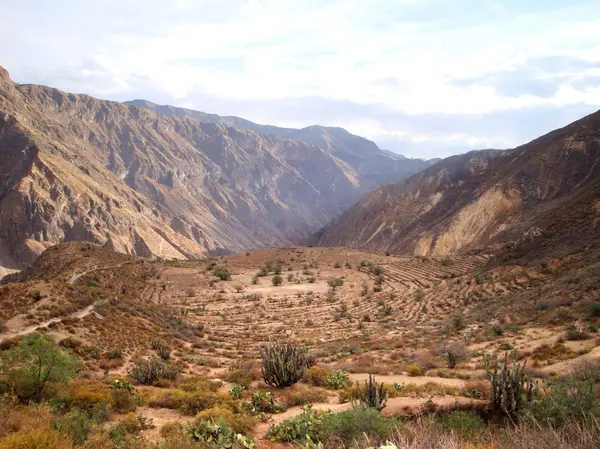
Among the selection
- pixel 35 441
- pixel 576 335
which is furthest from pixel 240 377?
pixel 576 335

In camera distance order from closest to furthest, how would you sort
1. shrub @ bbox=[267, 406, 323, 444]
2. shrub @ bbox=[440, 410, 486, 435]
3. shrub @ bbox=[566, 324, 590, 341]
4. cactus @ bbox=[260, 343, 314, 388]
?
shrub @ bbox=[440, 410, 486, 435], shrub @ bbox=[267, 406, 323, 444], cactus @ bbox=[260, 343, 314, 388], shrub @ bbox=[566, 324, 590, 341]

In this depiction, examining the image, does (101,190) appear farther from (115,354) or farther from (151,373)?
(151,373)

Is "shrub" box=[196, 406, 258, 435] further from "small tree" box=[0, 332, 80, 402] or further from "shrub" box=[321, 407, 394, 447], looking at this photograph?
"small tree" box=[0, 332, 80, 402]

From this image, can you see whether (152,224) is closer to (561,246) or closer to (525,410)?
(561,246)

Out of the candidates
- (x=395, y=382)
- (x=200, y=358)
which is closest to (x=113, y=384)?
(x=200, y=358)

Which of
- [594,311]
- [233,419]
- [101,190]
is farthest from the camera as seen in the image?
[101,190]

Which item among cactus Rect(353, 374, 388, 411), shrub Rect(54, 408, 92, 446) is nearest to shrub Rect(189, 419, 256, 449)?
shrub Rect(54, 408, 92, 446)
